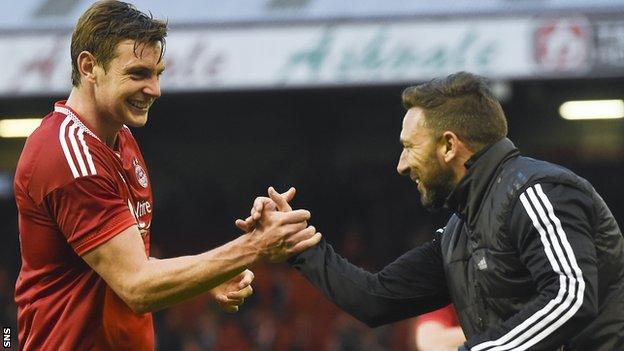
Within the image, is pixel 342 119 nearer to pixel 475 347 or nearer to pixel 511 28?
pixel 511 28

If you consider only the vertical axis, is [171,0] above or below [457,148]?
above

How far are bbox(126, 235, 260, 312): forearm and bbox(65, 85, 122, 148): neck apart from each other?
0.49 meters

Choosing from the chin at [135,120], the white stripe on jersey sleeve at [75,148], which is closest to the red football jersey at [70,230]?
the white stripe on jersey sleeve at [75,148]

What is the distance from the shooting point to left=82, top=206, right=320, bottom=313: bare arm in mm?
3619

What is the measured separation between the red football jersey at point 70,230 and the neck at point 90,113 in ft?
0.09

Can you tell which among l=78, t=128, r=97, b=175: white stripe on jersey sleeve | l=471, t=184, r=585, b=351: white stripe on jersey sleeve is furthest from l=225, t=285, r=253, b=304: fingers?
l=471, t=184, r=585, b=351: white stripe on jersey sleeve

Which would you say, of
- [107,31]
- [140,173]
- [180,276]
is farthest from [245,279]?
[107,31]

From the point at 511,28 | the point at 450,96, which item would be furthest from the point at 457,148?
the point at 511,28

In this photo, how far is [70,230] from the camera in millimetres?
3658

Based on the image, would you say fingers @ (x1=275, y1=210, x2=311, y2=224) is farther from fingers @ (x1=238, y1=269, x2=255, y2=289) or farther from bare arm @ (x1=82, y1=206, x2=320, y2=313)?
fingers @ (x1=238, y1=269, x2=255, y2=289)

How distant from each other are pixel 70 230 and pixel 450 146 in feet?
3.90

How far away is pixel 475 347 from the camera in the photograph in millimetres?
3418

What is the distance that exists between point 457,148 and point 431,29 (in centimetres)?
554

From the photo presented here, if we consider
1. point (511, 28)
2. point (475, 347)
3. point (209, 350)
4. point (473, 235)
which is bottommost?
point (209, 350)
